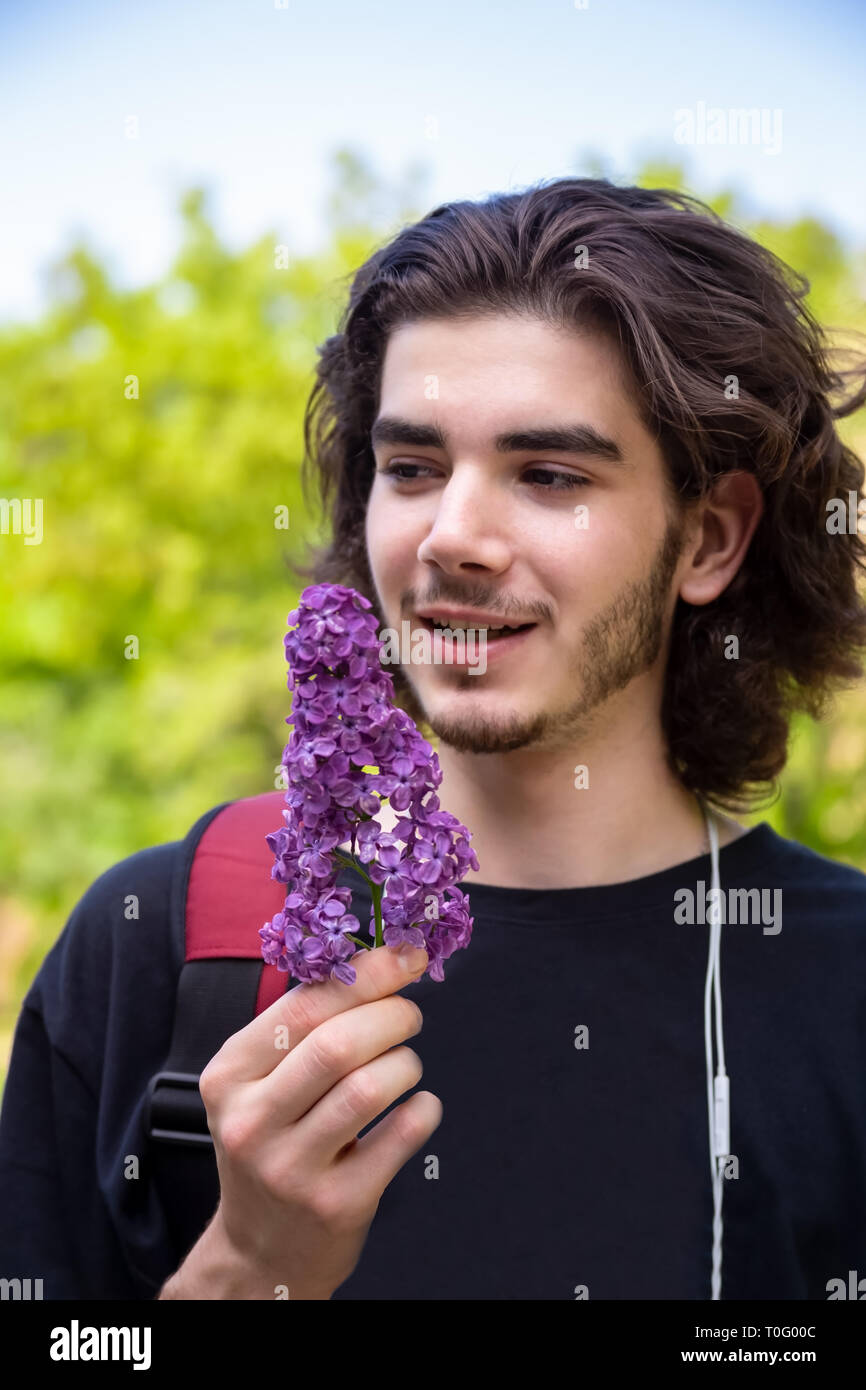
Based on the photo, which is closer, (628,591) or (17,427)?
(628,591)

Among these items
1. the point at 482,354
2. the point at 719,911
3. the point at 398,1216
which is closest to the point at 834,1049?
the point at 719,911

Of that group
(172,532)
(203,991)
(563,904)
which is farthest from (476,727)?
(172,532)

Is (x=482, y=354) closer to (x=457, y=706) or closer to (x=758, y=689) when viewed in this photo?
(x=457, y=706)

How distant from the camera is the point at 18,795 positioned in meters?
9.17

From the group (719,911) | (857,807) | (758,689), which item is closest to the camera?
(719,911)

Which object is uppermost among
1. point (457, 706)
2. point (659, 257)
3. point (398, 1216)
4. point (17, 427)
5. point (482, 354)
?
point (17, 427)

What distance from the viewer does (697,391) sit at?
2.86 m

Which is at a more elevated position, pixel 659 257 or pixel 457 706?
pixel 659 257

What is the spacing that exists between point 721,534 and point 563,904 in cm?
107

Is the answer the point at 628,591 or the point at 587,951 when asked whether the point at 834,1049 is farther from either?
the point at 628,591

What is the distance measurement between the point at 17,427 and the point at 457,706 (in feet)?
24.4

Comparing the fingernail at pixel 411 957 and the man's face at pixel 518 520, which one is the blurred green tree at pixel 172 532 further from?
the fingernail at pixel 411 957

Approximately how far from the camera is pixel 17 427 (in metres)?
9.02

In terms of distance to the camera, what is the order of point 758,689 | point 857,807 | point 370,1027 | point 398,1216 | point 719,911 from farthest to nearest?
1. point 857,807
2. point 758,689
3. point 719,911
4. point 398,1216
5. point 370,1027
